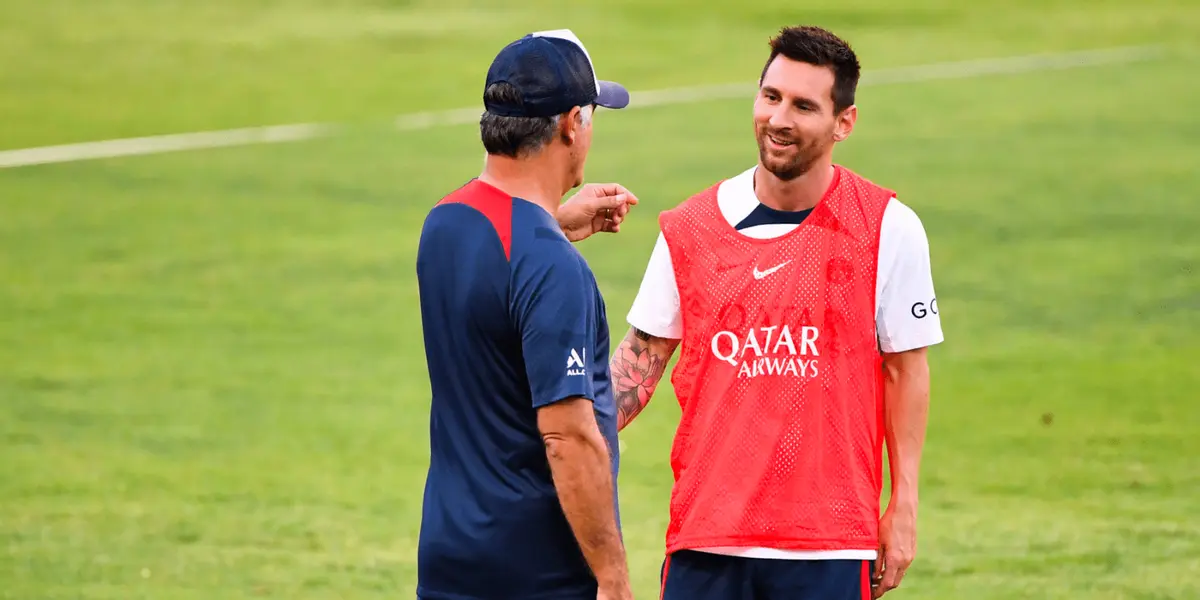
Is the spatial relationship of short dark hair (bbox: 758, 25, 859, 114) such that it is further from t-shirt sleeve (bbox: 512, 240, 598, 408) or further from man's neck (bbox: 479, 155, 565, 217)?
t-shirt sleeve (bbox: 512, 240, 598, 408)

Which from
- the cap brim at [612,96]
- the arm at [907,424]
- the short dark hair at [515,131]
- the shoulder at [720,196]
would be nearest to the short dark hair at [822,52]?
the shoulder at [720,196]

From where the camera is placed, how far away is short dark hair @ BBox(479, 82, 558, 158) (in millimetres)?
4594

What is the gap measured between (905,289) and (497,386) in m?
1.33

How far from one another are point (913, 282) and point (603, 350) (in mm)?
1039

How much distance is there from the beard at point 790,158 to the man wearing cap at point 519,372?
76 centimetres

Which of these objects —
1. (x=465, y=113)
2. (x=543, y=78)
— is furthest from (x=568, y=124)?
(x=465, y=113)

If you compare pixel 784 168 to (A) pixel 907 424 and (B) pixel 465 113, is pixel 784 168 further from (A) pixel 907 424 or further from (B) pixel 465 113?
(B) pixel 465 113

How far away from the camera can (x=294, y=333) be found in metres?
13.9

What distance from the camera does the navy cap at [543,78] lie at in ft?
15.1

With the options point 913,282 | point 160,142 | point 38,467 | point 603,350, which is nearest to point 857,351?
point 913,282

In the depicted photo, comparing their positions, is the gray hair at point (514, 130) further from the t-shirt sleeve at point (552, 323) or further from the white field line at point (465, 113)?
the white field line at point (465, 113)

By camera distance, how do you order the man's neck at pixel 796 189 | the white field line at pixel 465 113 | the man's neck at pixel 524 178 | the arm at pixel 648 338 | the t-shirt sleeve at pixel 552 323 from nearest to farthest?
the t-shirt sleeve at pixel 552 323, the man's neck at pixel 524 178, the man's neck at pixel 796 189, the arm at pixel 648 338, the white field line at pixel 465 113

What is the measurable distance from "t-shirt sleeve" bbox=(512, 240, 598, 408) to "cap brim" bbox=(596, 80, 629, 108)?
65cm

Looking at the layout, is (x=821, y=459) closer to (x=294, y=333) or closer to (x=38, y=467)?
(x=38, y=467)
